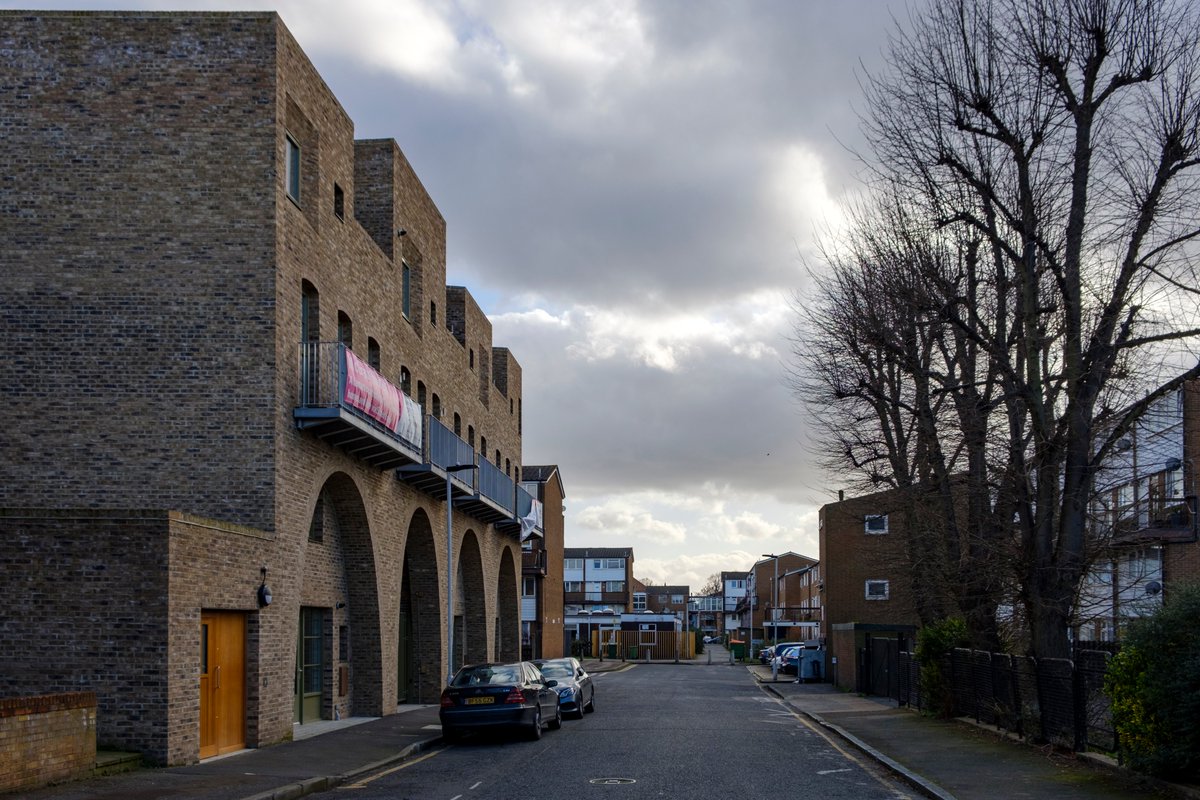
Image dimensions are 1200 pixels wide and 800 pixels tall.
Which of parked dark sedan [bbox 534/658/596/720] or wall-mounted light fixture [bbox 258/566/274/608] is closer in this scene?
wall-mounted light fixture [bbox 258/566/274/608]

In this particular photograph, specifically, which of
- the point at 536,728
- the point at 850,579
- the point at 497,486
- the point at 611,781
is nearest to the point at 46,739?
the point at 611,781

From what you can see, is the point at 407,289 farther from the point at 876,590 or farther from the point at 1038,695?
the point at 876,590

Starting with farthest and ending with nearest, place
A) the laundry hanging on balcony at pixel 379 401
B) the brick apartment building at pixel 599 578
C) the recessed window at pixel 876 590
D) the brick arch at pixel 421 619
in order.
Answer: the brick apartment building at pixel 599 578
the recessed window at pixel 876 590
the brick arch at pixel 421 619
the laundry hanging on balcony at pixel 379 401

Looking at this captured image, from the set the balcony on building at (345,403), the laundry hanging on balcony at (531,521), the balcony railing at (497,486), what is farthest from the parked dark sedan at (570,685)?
the laundry hanging on balcony at (531,521)

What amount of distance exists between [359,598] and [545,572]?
3606 centimetres

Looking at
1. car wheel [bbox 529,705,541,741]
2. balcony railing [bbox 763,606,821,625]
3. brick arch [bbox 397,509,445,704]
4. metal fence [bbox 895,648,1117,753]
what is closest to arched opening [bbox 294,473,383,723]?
brick arch [bbox 397,509,445,704]

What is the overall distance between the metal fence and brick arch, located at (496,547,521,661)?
24.0 meters

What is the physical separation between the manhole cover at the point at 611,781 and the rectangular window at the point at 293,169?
38.5 feet

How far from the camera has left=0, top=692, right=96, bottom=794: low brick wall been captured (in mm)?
13344

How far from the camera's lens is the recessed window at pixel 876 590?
52500mm

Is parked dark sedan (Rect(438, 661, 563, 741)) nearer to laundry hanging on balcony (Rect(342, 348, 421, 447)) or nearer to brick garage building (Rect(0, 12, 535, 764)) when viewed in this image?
brick garage building (Rect(0, 12, 535, 764))

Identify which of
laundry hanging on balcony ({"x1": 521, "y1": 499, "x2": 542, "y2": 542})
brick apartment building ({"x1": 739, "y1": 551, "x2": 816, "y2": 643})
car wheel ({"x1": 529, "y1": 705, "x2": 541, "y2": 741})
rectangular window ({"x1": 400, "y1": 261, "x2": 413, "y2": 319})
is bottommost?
brick apartment building ({"x1": 739, "y1": 551, "x2": 816, "y2": 643})

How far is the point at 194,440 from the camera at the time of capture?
65.7 feet

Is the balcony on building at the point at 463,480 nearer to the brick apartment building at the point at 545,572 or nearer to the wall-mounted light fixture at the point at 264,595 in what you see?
the wall-mounted light fixture at the point at 264,595
